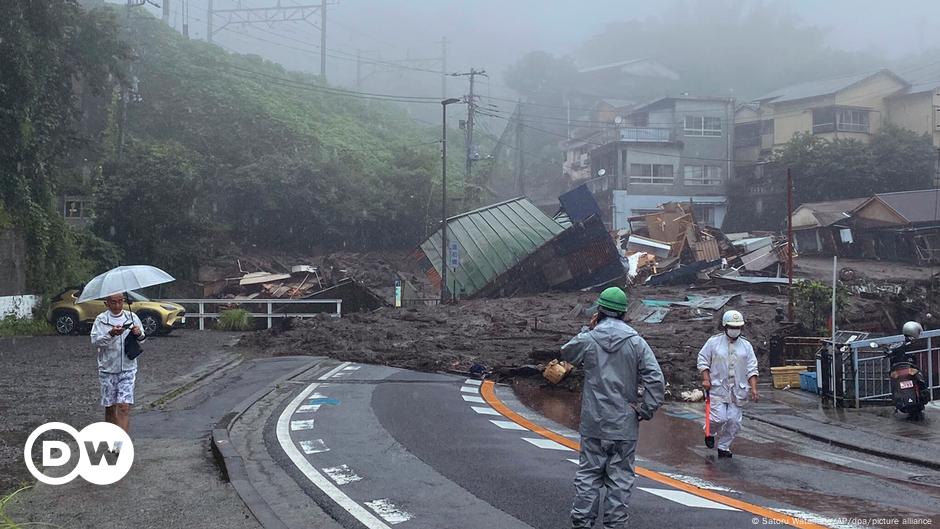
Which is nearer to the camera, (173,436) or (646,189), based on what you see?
(173,436)

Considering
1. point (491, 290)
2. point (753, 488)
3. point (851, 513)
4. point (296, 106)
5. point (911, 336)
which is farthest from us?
point (296, 106)

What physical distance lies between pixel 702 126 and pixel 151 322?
4610 cm

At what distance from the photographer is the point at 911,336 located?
11477mm

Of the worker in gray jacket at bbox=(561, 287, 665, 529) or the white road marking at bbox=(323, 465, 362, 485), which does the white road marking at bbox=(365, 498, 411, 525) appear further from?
the worker in gray jacket at bbox=(561, 287, 665, 529)

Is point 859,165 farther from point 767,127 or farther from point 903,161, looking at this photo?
point 767,127

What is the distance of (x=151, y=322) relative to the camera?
81.7 ft

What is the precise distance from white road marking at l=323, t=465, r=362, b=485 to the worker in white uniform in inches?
152

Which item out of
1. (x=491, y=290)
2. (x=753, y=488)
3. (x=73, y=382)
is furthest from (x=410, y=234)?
(x=753, y=488)

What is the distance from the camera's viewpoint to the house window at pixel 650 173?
59562 mm

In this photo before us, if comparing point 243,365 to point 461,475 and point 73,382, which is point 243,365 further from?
point 461,475

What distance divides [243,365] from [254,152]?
35900mm

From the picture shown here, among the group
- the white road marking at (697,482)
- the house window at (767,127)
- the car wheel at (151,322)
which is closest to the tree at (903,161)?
the house window at (767,127)

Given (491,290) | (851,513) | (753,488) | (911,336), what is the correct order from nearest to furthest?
1. (851,513)
2. (753,488)
3. (911,336)
4. (491,290)

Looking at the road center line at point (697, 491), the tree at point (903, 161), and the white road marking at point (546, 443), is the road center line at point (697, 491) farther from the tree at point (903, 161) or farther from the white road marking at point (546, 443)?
the tree at point (903, 161)
